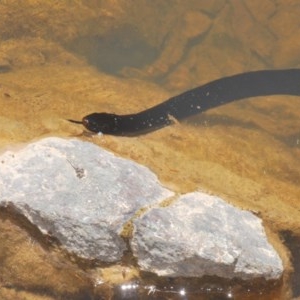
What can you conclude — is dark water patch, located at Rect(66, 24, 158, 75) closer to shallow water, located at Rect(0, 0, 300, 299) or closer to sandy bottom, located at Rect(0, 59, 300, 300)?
shallow water, located at Rect(0, 0, 300, 299)

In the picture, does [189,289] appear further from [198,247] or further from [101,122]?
[101,122]

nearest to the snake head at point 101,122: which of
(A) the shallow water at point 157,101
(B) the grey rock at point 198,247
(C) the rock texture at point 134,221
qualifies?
(A) the shallow water at point 157,101

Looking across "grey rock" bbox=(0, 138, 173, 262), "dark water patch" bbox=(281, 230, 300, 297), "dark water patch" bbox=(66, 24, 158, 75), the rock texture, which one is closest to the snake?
"grey rock" bbox=(0, 138, 173, 262)

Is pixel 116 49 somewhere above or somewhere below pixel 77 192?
below

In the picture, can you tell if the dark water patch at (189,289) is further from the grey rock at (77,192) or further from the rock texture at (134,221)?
the grey rock at (77,192)

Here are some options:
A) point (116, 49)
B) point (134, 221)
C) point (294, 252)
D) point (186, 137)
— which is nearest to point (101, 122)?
point (186, 137)
